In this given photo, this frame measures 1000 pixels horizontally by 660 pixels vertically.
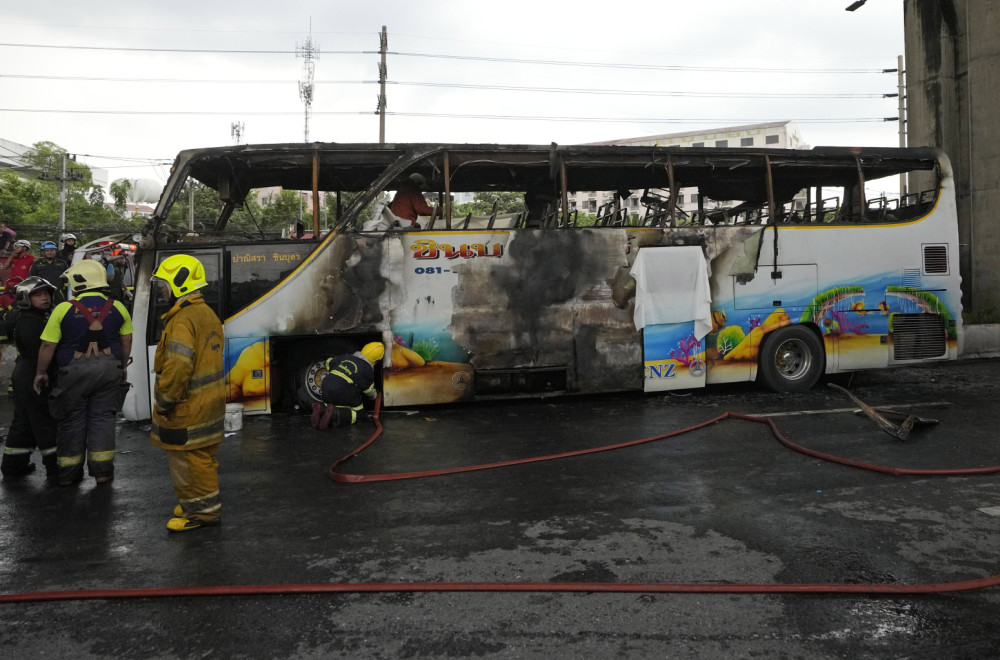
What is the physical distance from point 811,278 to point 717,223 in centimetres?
142

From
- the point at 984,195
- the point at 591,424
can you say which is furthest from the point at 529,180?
the point at 984,195

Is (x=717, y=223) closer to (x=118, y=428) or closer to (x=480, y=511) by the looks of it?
(x=480, y=511)

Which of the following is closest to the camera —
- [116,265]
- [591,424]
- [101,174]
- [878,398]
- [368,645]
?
[368,645]

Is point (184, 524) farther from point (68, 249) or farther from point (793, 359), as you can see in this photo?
point (793, 359)

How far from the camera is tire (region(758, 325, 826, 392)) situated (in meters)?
8.98

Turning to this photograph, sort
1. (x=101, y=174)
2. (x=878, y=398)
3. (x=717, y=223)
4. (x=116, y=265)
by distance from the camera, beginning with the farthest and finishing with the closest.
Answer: (x=101, y=174) → (x=116, y=265) → (x=717, y=223) → (x=878, y=398)

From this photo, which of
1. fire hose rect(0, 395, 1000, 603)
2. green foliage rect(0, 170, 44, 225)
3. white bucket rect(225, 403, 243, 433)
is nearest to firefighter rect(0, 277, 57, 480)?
white bucket rect(225, 403, 243, 433)

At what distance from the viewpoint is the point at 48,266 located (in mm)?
8750

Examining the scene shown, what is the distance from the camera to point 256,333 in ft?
25.1

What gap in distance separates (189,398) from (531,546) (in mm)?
2314

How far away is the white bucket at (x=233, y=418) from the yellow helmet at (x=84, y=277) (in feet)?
7.21

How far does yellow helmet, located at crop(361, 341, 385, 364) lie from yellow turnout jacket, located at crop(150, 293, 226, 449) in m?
3.34

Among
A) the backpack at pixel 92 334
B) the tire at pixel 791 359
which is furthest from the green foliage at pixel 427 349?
the tire at pixel 791 359

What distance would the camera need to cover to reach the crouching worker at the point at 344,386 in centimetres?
752
